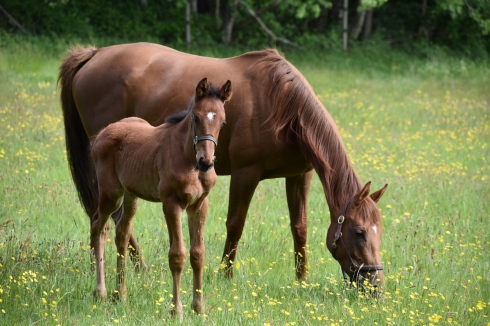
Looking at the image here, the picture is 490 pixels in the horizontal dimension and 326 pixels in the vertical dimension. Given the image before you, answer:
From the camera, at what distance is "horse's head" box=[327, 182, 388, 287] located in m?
5.74

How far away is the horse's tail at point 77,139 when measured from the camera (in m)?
7.19

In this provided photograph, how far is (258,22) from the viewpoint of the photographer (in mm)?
24891

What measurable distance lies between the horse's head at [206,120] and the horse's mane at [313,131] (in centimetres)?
159

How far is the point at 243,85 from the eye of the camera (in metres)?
6.95

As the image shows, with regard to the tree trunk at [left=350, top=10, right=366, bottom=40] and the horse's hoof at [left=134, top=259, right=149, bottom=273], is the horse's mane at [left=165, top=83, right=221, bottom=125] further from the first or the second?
the tree trunk at [left=350, top=10, right=366, bottom=40]

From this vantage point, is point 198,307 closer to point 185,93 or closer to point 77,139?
point 185,93

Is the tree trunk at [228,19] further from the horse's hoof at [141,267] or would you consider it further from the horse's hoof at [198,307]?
the horse's hoof at [198,307]

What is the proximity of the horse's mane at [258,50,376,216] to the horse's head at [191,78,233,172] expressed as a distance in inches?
62.5

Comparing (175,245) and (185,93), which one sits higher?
(185,93)

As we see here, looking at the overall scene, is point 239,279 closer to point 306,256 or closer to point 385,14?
point 306,256

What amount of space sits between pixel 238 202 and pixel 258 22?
1904 centimetres

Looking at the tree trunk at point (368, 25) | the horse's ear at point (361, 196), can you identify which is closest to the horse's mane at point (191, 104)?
the horse's ear at point (361, 196)

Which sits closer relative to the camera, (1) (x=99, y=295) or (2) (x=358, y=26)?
(1) (x=99, y=295)

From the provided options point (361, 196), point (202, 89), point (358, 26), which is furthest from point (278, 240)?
point (358, 26)
